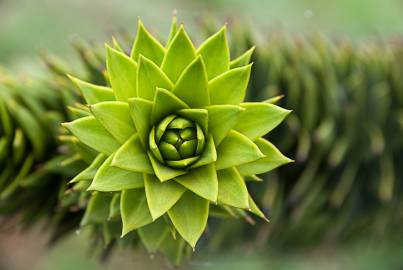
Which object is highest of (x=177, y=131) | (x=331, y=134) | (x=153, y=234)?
(x=177, y=131)

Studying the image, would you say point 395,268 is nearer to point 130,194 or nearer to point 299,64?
point 299,64

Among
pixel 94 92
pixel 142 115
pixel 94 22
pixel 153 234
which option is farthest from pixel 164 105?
pixel 94 22

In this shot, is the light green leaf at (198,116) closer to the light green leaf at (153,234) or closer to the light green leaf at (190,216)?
the light green leaf at (190,216)

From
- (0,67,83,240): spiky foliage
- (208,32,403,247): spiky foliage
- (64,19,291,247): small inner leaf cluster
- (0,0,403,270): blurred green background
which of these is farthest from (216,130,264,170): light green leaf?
(0,0,403,270): blurred green background

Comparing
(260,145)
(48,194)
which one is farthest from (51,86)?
(260,145)

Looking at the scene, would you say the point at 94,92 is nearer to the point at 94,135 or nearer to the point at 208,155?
the point at 94,135

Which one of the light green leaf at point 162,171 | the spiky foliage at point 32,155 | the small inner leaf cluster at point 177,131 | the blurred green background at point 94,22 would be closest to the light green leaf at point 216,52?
the small inner leaf cluster at point 177,131

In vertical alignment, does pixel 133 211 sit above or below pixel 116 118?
below
